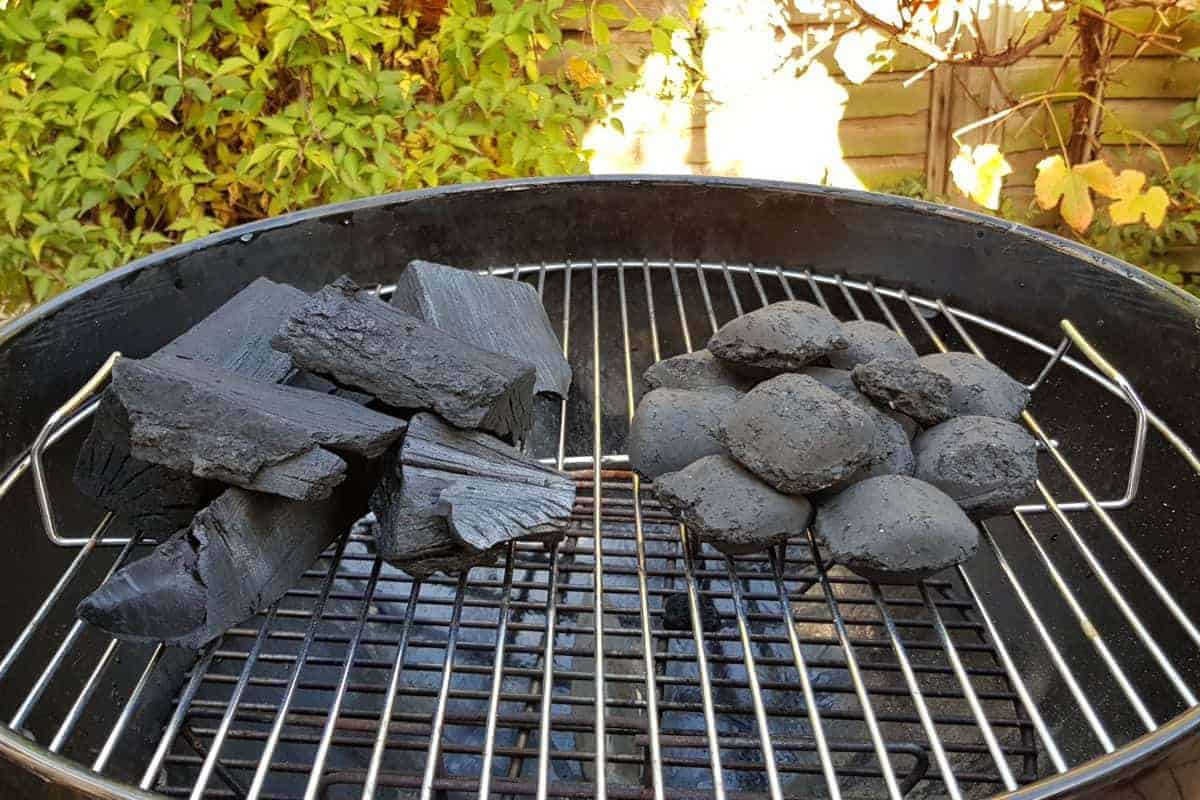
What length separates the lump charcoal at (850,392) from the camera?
1.02 metres

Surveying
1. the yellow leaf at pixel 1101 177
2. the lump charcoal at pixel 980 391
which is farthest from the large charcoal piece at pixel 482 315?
the yellow leaf at pixel 1101 177

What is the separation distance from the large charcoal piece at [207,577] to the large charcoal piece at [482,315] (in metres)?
0.31

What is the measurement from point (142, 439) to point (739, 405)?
56cm

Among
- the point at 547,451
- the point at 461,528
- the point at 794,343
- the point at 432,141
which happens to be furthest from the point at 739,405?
the point at 432,141

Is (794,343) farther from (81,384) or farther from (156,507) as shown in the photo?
(81,384)

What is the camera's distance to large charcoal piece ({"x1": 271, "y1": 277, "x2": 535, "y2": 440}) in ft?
3.10

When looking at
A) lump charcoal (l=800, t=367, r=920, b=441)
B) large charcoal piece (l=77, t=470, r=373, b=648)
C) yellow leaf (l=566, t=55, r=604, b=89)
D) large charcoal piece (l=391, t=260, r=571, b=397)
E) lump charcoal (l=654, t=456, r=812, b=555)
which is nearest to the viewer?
large charcoal piece (l=77, t=470, r=373, b=648)

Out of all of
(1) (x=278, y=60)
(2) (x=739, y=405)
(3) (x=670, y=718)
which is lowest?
(3) (x=670, y=718)

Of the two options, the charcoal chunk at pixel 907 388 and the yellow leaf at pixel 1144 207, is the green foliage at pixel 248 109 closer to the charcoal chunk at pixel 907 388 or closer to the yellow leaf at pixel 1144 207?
the yellow leaf at pixel 1144 207

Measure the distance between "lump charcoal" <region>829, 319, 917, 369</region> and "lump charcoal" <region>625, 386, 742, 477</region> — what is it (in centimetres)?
15

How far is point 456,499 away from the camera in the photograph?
888 millimetres

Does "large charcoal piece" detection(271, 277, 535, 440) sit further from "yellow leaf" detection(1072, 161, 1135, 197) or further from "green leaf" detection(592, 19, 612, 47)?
"yellow leaf" detection(1072, 161, 1135, 197)

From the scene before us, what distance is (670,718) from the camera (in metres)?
1.19

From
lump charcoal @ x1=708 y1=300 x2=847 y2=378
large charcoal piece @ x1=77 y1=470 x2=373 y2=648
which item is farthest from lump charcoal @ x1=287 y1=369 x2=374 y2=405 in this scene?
lump charcoal @ x1=708 y1=300 x2=847 y2=378
